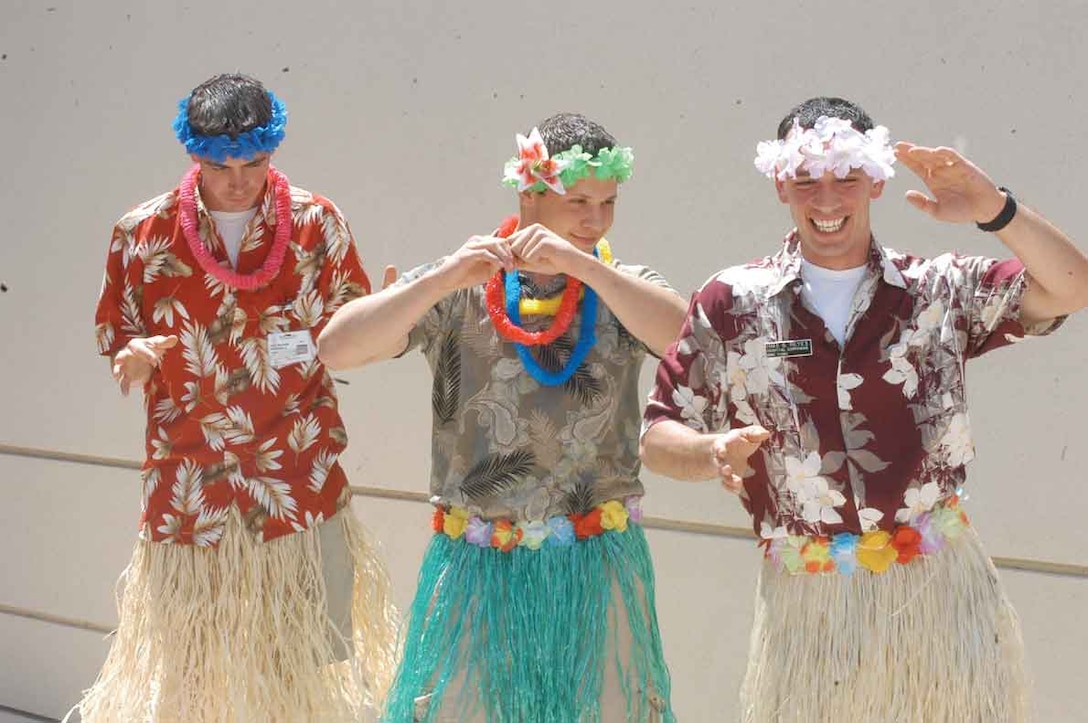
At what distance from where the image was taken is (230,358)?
3.37m

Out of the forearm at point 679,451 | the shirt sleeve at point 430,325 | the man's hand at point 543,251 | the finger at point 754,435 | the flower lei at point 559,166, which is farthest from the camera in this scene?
the shirt sleeve at point 430,325

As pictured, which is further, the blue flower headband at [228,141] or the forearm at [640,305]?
the blue flower headband at [228,141]

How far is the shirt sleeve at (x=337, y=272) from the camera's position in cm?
338

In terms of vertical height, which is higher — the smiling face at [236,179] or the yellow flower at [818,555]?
the smiling face at [236,179]

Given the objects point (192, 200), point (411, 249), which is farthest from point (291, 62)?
point (192, 200)

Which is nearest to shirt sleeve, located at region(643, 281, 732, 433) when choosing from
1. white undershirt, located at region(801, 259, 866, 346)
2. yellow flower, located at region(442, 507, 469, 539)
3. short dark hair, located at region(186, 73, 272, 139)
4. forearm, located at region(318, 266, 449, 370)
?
white undershirt, located at region(801, 259, 866, 346)

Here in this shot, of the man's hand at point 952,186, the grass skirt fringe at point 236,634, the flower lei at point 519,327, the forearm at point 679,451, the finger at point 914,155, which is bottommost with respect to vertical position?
the grass skirt fringe at point 236,634

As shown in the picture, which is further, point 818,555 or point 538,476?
point 538,476

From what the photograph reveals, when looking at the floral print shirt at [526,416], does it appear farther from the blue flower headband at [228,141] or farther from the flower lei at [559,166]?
the blue flower headband at [228,141]

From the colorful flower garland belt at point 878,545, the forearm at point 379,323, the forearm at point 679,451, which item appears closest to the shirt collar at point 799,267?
the forearm at point 679,451

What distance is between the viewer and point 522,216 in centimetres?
290

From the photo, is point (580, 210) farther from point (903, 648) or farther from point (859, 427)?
A: point (903, 648)

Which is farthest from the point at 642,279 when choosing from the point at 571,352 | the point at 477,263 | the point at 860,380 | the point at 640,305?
the point at 860,380

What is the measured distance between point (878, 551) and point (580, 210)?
2.75 feet
